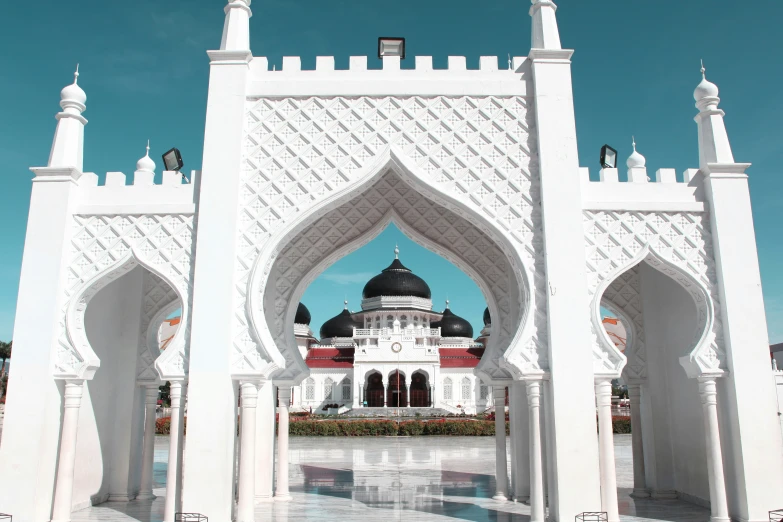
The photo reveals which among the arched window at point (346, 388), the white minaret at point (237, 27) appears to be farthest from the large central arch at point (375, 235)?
the arched window at point (346, 388)

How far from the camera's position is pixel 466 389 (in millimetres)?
43719

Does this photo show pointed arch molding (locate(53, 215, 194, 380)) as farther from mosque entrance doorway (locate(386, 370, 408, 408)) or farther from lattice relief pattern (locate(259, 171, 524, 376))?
mosque entrance doorway (locate(386, 370, 408, 408))

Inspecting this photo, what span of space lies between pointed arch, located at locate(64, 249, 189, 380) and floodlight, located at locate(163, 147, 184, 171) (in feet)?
5.65

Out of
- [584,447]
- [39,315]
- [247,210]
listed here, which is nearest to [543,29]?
[247,210]

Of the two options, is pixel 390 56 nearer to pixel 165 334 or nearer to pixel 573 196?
pixel 573 196

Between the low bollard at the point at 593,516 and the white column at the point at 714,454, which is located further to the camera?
the white column at the point at 714,454

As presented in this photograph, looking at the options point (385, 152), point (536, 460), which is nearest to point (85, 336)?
point (385, 152)

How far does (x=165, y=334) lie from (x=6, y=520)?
11.6 m

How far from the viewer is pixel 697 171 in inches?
338

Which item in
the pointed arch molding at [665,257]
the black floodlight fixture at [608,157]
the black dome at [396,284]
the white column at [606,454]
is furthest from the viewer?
the black dome at [396,284]

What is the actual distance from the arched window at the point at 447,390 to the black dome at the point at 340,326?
9949 millimetres

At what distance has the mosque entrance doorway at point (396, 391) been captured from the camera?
4402cm

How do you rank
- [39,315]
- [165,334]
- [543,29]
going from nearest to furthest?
1. [39,315]
2. [543,29]
3. [165,334]

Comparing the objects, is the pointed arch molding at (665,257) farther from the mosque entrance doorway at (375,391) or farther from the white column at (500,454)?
the mosque entrance doorway at (375,391)
